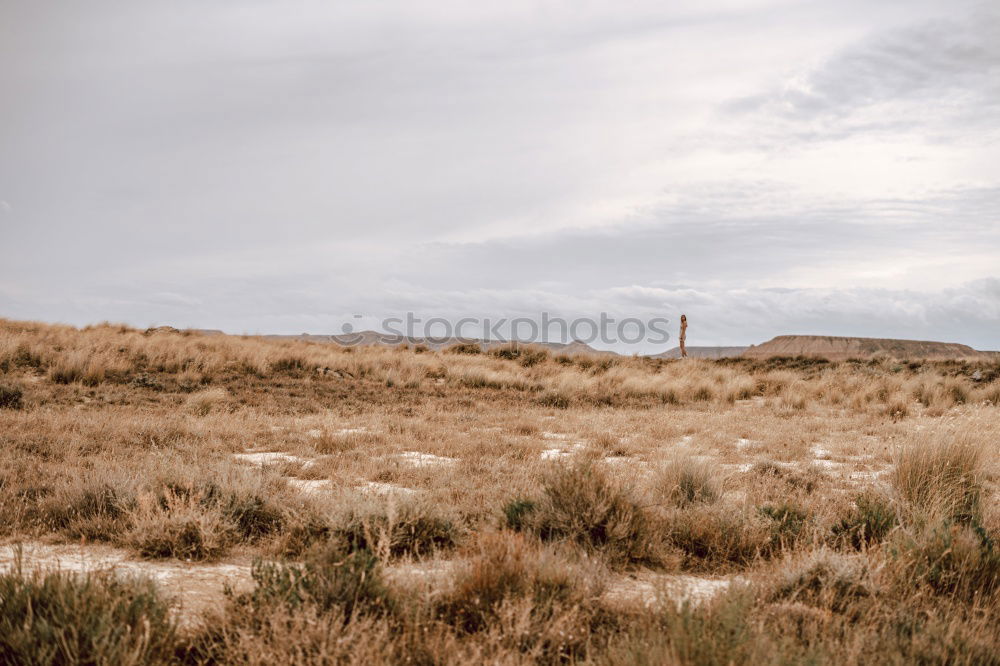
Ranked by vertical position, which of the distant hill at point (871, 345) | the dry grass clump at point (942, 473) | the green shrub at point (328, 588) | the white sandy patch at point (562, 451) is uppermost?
the distant hill at point (871, 345)

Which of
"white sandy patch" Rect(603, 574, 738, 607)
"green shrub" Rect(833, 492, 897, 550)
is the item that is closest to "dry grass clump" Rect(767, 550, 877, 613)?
"white sandy patch" Rect(603, 574, 738, 607)

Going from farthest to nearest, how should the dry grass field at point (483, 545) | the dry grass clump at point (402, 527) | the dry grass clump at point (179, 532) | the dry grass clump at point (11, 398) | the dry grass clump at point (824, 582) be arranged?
1. the dry grass clump at point (11, 398)
2. the dry grass clump at point (402, 527)
3. the dry grass clump at point (179, 532)
4. the dry grass clump at point (824, 582)
5. the dry grass field at point (483, 545)

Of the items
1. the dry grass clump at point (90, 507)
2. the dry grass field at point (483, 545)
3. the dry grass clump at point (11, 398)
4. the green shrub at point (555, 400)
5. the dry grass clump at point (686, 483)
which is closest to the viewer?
the dry grass field at point (483, 545)

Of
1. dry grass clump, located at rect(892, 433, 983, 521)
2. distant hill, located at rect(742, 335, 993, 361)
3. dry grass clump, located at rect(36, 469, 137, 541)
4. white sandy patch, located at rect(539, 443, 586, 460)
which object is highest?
distant hill, located at rect(742, 335, 993, 361)

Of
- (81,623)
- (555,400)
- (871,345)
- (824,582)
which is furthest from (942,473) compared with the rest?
(871,345)

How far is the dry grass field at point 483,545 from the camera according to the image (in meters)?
2.72

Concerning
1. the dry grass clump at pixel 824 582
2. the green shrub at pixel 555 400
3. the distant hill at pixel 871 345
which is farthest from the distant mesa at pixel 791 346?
the dry grass clump at pixel 824 582

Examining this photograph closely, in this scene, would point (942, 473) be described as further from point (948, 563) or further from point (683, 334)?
point (683, 334)

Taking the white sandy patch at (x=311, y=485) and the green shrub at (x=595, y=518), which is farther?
the white sandy patch at (x=311, y=485)

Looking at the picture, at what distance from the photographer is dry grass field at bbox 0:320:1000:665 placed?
272cm

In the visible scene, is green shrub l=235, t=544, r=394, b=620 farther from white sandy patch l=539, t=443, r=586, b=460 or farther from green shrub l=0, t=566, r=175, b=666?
white sandy patch l=539, t=443, r=586, b=460

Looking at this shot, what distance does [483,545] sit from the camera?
11.8 ft

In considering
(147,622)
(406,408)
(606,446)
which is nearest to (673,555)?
(147,622)

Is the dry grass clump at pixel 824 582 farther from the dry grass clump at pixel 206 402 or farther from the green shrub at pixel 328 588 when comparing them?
the dry grass clump at pixel 206 402
